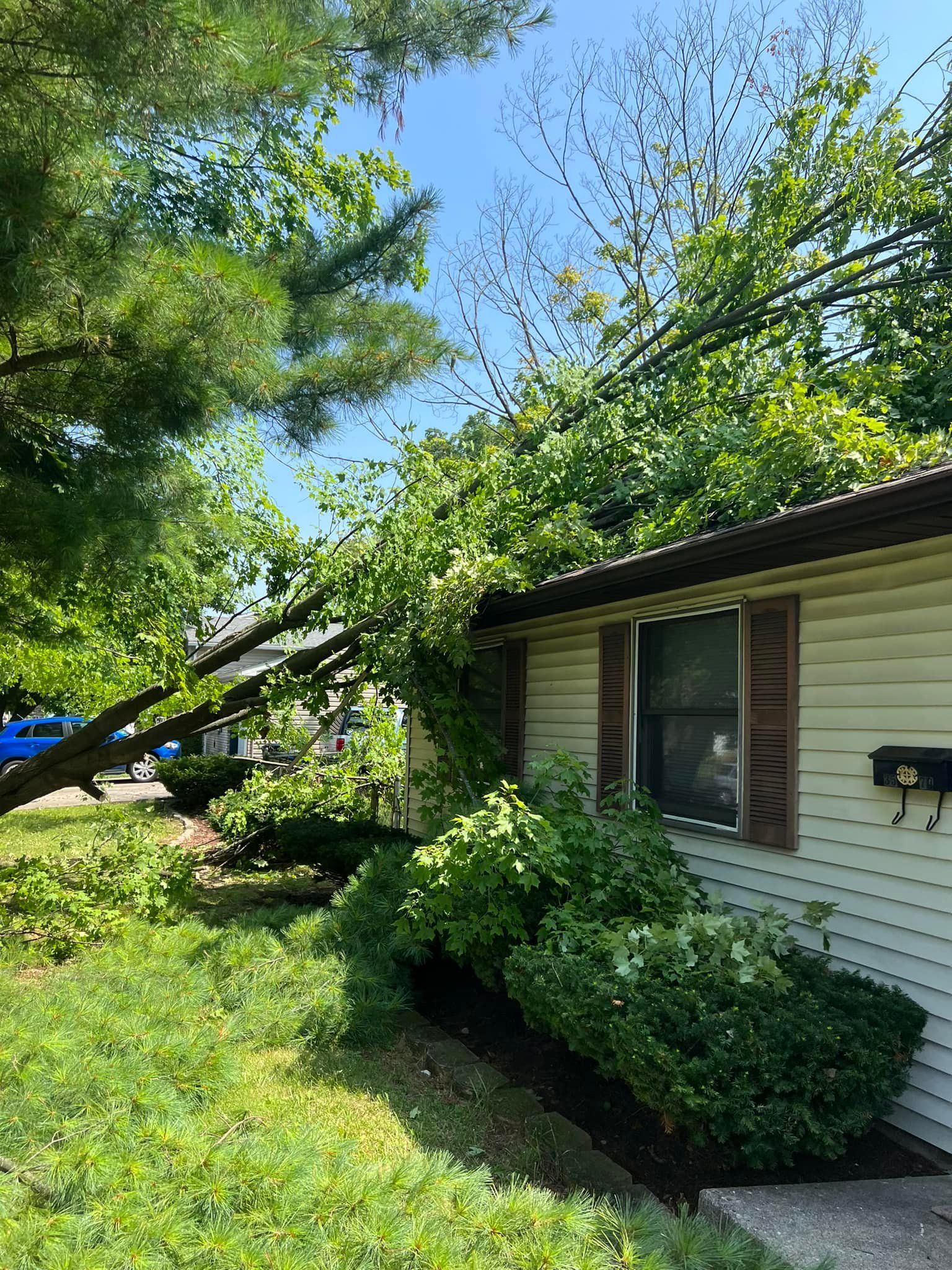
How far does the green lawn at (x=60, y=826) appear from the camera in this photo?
11.0 metres

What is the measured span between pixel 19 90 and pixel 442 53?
17.4 ft

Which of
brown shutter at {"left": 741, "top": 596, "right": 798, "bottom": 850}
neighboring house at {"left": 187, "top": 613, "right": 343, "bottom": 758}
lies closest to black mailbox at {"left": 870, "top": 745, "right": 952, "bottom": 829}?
brown shutter at {"left": 741, "top": 596, "right": 798, "bottom": 850}

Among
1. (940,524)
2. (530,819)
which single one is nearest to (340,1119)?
(530,819)

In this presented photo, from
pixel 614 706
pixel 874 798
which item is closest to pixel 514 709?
pixel 614 706

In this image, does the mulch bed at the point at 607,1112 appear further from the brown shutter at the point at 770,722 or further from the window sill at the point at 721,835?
the brown shutter at the point at 770,722

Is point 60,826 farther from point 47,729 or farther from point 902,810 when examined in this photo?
point 902,810

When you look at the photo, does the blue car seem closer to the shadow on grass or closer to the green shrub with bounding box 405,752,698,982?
the shadow on grass

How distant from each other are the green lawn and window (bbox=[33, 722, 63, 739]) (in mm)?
3462

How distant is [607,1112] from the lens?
13.4 feet

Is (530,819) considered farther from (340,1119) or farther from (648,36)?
(648,36)

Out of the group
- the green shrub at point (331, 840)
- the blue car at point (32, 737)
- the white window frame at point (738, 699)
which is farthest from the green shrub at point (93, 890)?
the blue car at point (32, 737)

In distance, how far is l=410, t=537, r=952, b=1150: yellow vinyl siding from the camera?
3.49 metres

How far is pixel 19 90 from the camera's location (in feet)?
9.78

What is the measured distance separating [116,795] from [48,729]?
299 cm
